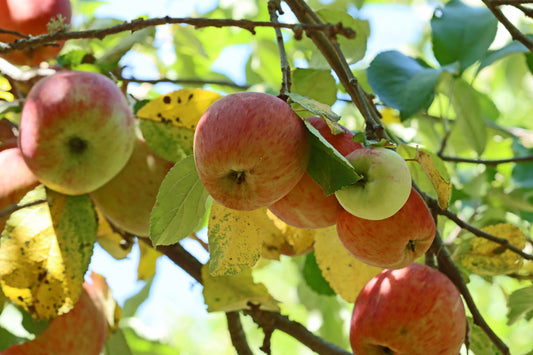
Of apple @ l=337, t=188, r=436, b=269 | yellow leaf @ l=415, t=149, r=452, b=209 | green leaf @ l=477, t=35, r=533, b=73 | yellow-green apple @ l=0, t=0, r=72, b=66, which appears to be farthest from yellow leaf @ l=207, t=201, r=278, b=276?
green leaf @ l=477, t=35, r=533, b=73

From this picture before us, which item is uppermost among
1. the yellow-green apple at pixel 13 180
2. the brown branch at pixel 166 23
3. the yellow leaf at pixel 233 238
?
the brown branch at pixel 166 23

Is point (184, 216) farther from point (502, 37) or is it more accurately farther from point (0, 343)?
point (502, 37)

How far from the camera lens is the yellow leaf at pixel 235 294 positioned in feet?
3.14

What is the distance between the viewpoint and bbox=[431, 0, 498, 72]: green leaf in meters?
1.21

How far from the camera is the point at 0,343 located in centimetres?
95

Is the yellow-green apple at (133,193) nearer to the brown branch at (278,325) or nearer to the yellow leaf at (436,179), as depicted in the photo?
the brown branch at (278,325)

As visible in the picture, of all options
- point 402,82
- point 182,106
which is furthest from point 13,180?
point 402,82

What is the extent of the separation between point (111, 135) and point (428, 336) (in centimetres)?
59

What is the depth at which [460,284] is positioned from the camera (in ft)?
3.02

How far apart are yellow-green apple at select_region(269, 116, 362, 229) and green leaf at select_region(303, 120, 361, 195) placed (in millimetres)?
46

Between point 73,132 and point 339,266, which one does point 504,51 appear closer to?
point 339,266

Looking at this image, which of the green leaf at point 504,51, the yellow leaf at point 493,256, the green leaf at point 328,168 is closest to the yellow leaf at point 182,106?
the green leaf at point 328,168

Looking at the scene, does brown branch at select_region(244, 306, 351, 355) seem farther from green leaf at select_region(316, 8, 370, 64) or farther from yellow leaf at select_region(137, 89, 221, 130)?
green leaf at select_region(316, 8, 370, 64)

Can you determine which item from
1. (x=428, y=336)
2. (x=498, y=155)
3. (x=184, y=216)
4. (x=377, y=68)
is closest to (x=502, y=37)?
(x=498, y=155)
